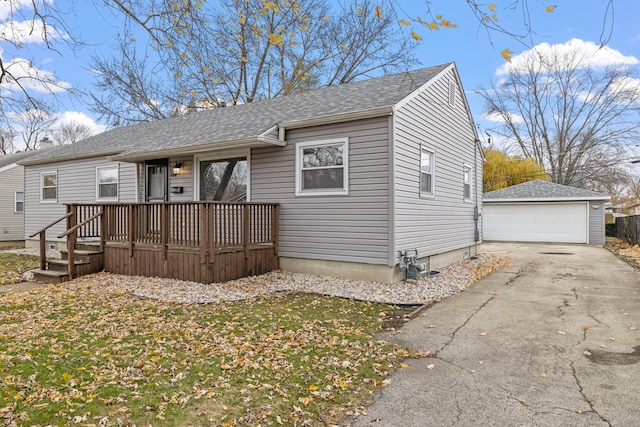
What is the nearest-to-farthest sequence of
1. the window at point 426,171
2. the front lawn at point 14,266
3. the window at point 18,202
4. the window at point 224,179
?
the front lawn at point 14,266 → the window at point 426,171 → the window at point 224,179 → the window at point 18,202

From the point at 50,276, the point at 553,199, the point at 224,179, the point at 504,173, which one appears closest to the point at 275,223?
the point at 224,179

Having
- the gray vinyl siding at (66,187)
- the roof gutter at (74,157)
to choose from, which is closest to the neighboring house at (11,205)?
the gray vinyl siding at (66,187)

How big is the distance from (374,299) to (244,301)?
213 cm

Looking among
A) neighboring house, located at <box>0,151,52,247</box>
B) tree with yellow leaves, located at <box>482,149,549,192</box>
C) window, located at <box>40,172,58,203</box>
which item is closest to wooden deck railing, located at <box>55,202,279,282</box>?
window, located at <box>40,172,58,203</box>

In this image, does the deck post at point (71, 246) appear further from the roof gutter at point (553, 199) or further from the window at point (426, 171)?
the roof gutter at point (553, 199)

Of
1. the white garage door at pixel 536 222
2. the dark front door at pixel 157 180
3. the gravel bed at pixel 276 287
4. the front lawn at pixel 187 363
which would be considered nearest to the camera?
the front lawn at pixel 187 363

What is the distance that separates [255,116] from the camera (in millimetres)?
10570

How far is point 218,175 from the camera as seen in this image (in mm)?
10070

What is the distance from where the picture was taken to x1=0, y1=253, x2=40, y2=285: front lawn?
28.3ft

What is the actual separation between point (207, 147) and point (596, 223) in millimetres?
18367

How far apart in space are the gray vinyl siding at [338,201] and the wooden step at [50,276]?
428 cm

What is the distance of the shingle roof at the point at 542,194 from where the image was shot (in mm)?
18594

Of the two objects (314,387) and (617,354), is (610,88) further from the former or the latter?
(314,387)

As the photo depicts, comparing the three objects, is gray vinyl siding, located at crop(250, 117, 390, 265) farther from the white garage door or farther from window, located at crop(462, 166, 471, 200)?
the white garage door
